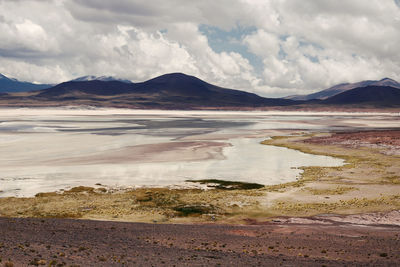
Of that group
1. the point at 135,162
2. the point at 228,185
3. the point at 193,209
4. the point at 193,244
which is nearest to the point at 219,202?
the point at 193,209

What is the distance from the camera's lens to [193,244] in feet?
78.8

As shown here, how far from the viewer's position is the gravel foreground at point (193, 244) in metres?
20.0

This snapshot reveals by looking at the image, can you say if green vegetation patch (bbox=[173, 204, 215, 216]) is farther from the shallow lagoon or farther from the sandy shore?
the shallow lagoon

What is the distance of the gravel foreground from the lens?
19984 millimetres

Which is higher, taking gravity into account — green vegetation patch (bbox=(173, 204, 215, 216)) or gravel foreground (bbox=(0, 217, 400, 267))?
gravel foreground (bbox=(0, 217, 400, 267))

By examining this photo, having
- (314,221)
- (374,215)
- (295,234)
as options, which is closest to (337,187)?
(374,215)

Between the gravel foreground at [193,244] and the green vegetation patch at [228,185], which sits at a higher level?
the gravel foreground at [193,244]

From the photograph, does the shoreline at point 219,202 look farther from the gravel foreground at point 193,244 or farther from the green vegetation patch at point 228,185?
the gravel foreground at point 193,244

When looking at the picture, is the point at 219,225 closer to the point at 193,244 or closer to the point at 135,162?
the point at 193,244

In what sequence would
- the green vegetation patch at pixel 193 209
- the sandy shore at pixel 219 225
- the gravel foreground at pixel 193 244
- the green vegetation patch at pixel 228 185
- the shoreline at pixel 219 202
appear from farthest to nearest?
the green vegetation patch at pixel 228 185 < the green vegetation patch at pixel 193 209 < the shoreline at pixel 219 202 < the sandy shore at pixel 219 225 < the gravel foreground at pixel 193 244

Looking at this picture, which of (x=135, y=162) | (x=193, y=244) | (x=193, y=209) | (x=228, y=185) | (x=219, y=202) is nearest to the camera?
(x=193, y=244)

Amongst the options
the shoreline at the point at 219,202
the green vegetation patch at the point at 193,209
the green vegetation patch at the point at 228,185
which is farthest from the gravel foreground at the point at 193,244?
the green vegetation patch at the point at 228,185

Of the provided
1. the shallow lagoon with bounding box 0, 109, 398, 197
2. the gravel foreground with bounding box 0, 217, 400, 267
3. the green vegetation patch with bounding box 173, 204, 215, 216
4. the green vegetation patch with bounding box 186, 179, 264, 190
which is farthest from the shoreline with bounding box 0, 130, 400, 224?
the shallow lagoon with bounding box 0, 109, 398, 197

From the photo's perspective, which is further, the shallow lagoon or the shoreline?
the shallow lagoon
